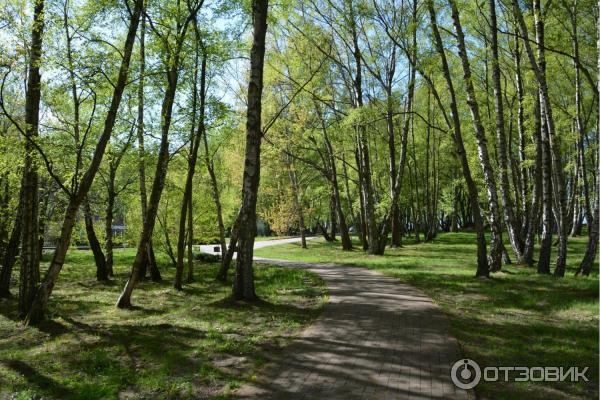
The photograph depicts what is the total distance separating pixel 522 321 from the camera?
314 inches

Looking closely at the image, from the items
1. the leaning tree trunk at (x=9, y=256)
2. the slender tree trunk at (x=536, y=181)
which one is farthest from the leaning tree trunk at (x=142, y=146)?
the slender tree trunk at (x=536, y=181)

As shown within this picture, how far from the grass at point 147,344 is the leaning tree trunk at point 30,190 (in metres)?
0.85

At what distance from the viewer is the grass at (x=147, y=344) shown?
5484 mm

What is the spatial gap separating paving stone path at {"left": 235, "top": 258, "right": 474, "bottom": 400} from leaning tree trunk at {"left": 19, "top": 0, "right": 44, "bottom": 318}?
6835 millimetres

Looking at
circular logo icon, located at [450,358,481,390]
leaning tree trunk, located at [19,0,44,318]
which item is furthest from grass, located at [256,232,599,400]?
leaning tree trunk, located at [19,0,44,318]

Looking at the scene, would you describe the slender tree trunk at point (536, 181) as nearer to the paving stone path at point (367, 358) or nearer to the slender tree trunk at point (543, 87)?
the slender tree trunk at point (543, 87)

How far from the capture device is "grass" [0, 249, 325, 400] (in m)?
5.48

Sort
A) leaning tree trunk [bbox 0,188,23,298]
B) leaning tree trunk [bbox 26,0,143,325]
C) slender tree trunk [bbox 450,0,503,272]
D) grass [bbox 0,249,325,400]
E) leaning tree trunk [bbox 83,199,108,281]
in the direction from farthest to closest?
leaning tree trunk [bbox 83,199,108,281]
slender tree trunk [bbox 450,0,503,272]
leaning tree trunk [bbox 0,188,23,298]
leaning tree trunk [bbox 26,0,143,325]
grass [bbox 0,249,325,400]

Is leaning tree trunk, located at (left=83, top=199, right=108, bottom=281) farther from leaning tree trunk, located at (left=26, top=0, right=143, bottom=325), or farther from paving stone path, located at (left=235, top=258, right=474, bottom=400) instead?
paving stone path, located at (left=235, top=258, right=474, bottom=400)

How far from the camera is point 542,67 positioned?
12.8m

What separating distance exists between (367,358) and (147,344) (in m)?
3.78

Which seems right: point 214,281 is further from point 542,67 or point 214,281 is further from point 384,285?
point 542,67

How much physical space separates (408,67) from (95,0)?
17366 millimetres

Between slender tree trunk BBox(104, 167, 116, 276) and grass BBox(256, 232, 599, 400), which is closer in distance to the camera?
grass BBox(256, 232, 599, 400)
